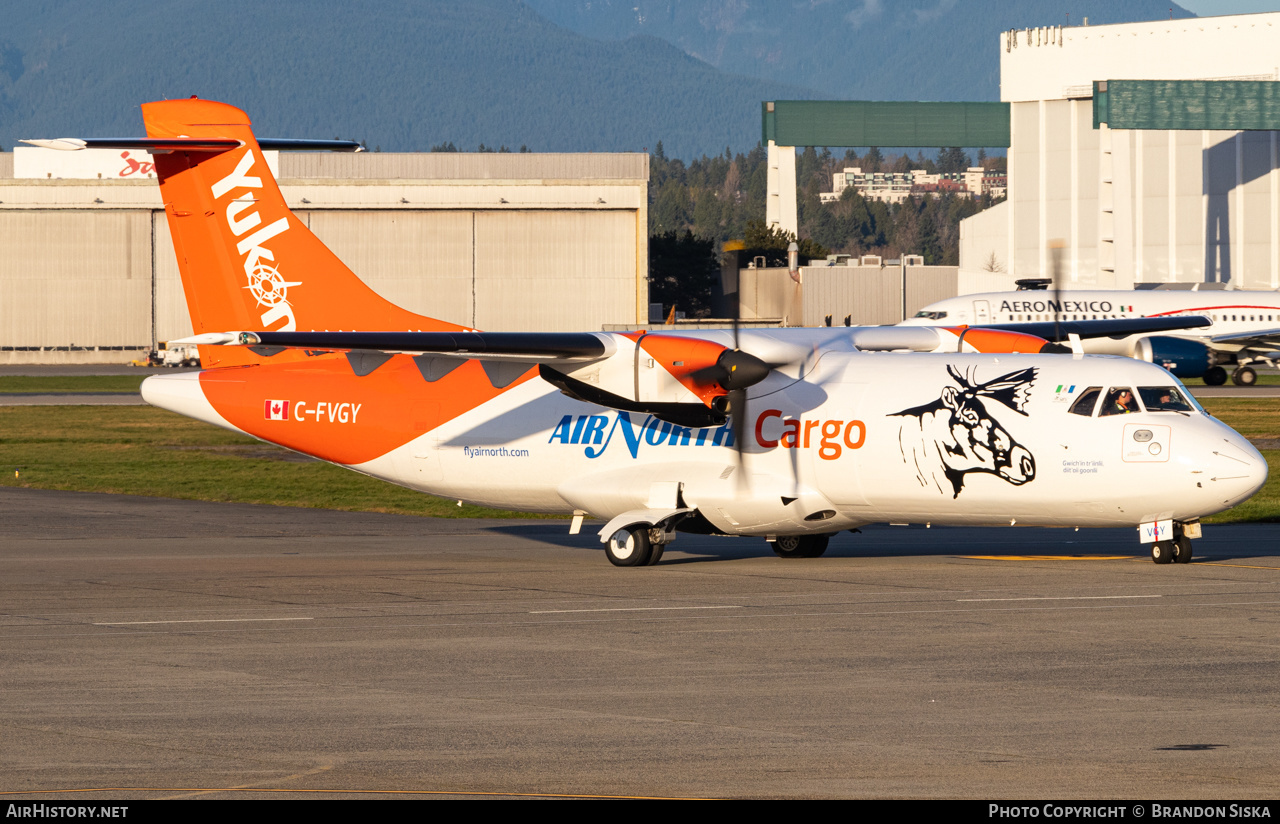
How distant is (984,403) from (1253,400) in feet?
127

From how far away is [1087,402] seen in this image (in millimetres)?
19250

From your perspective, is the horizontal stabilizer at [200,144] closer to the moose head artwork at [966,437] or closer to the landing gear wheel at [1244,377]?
the moose head artwork at [966,437]

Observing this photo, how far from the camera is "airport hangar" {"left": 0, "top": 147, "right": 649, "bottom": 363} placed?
97.6 m

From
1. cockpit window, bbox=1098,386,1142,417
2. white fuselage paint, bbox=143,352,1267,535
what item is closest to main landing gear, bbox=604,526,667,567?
white fuselage paint, bbox=143,352,1267,535

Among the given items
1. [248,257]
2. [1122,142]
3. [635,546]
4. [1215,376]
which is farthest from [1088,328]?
[1122,142]

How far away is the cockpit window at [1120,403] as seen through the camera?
19.0 m

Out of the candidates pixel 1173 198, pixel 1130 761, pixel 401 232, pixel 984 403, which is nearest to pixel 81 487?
pixel 984 403

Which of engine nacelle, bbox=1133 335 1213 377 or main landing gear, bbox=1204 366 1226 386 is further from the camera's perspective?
main landing gear, bbox=1204 366 1226 386

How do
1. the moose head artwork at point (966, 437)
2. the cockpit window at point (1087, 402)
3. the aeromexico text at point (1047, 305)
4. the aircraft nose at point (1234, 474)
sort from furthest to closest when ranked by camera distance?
1. the aeromexico text at point (1047, 305)
2. the moose head artwork at point (966, 437)
3. the cockpit window at point (1087, 402)
4. the aircraft nose at point (1234, 474)

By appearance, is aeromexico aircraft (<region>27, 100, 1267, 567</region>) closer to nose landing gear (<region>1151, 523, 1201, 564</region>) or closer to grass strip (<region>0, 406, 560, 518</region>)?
nose landing gear (<region>1151, 523, 1201, 564</region>)

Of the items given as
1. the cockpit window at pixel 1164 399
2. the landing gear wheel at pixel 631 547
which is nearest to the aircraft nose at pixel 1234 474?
the cockpit window at pixel 1164 399

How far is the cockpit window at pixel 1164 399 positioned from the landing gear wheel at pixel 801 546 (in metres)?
4.99

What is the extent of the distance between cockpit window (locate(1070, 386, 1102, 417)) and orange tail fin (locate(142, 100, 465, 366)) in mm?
10101

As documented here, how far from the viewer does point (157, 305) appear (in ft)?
323
